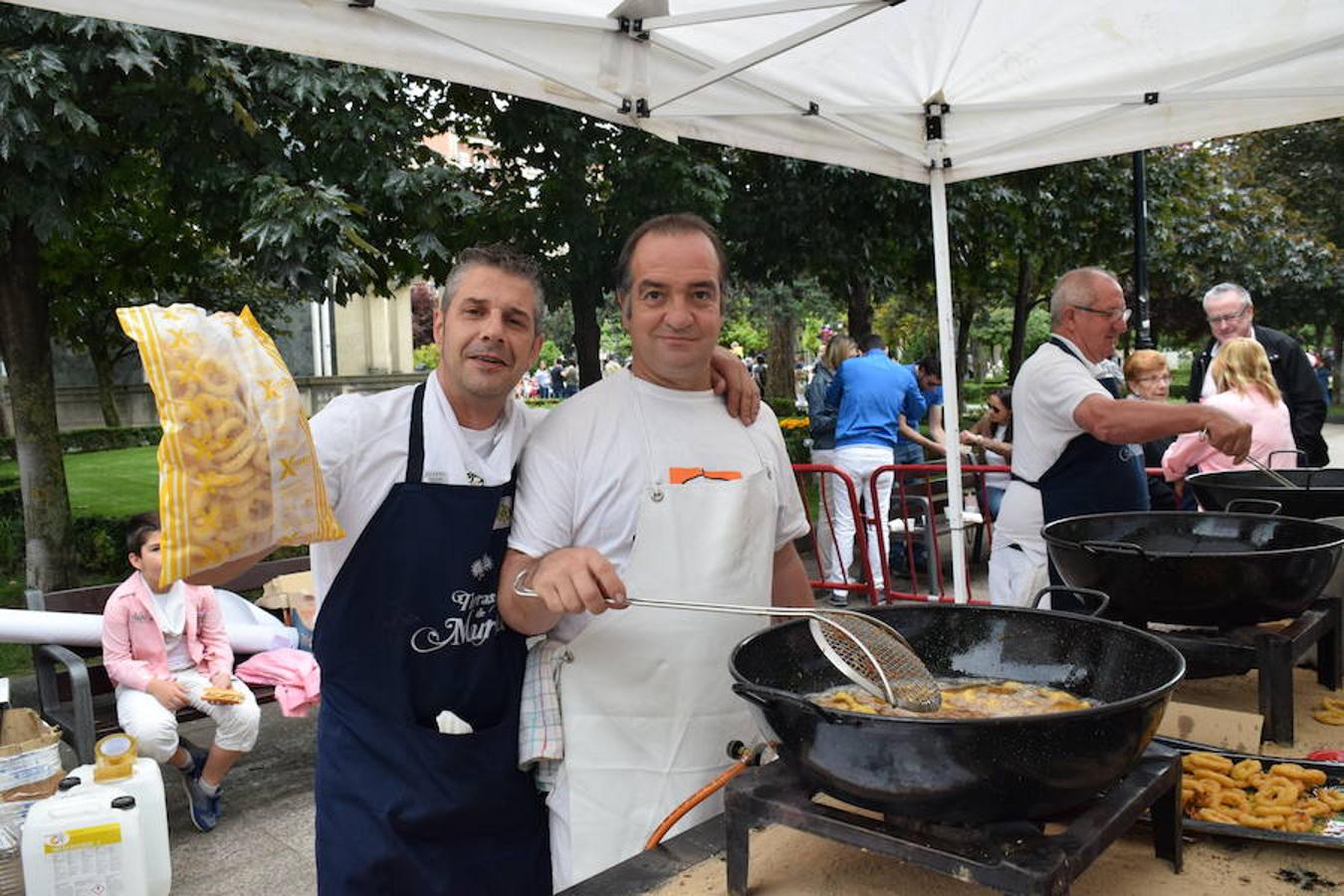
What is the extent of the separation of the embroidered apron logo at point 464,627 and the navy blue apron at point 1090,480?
2383 millimetres

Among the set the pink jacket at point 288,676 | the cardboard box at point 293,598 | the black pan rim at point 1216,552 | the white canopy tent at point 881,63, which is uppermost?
the white canopy tent at point 881,63

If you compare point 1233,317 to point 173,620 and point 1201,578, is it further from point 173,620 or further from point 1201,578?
point 173,620

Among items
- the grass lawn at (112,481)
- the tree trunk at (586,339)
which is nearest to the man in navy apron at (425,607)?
the grass lawn at (112,481)

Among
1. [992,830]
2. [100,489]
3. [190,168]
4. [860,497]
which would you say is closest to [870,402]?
[860,497]

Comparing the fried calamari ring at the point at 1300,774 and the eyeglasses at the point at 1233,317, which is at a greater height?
Answer: the eyeglasses at the point at 1233,317

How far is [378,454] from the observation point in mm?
2135

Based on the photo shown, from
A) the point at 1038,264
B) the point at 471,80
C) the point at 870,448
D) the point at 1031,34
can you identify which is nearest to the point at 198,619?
the point at 471,80

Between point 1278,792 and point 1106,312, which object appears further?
point 1106,312

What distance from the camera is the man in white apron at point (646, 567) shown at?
2.14 meters

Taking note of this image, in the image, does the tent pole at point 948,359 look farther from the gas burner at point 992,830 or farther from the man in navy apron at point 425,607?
the gas burner at point 992,830

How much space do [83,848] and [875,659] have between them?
319 centimetres

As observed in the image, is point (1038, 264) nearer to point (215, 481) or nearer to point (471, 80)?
point (471, 80)

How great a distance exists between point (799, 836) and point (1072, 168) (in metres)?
12.8

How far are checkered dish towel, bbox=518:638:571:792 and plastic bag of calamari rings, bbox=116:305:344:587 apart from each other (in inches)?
28.7
